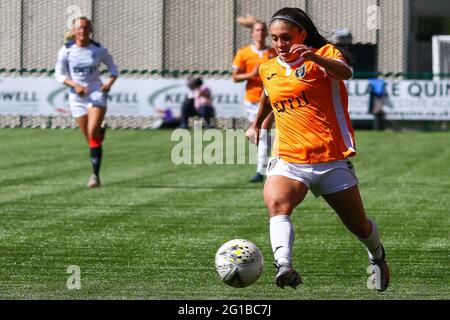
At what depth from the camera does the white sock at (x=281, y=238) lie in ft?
24.4

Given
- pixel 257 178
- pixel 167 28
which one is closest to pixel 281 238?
pixel 257 178

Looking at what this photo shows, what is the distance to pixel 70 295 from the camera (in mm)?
7812

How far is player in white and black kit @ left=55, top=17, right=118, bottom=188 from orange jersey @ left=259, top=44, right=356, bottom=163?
8321 mm

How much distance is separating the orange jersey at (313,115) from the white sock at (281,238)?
1.43 feet

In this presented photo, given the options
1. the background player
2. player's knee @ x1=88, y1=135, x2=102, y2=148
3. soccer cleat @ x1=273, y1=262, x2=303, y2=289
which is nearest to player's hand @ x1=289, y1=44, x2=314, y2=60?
soccer cleat @ x1=273, y1=262, x2=303, y2=289

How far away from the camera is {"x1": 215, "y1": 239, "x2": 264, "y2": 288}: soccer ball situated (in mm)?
7844

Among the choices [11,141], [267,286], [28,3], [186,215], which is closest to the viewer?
[267,286]

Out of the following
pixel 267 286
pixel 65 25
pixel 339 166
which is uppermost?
pixel 65 25

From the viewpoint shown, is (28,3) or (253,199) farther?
(28,3)

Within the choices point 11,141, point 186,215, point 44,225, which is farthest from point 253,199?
point 11,141

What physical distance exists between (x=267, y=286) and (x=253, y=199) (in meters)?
6.24

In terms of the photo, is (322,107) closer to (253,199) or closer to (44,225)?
(44,225)

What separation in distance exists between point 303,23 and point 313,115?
61 cm
